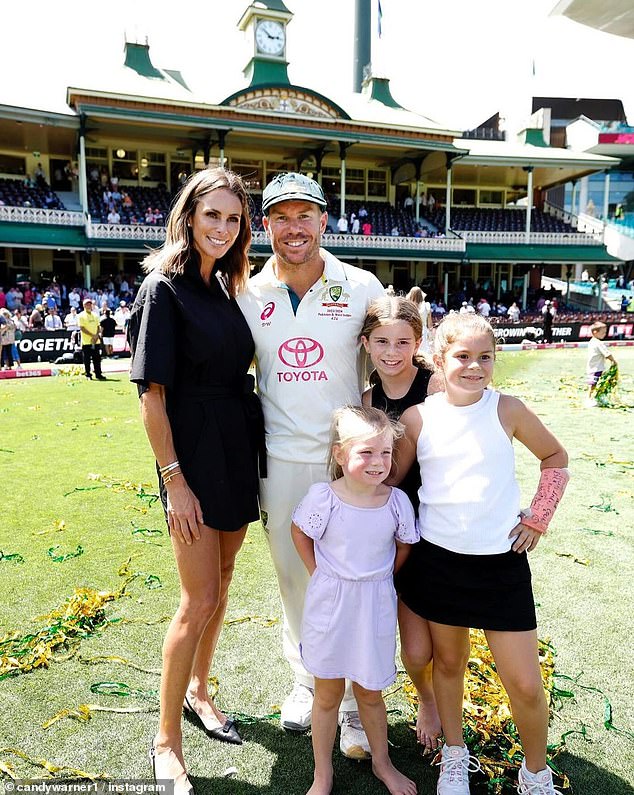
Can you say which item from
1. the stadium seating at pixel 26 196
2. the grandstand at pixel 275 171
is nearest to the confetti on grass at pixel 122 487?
the grandstand at pixel 275 171

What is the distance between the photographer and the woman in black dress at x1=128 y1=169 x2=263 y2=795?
100 inches

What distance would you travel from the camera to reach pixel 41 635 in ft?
12.0

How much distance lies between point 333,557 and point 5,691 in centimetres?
189

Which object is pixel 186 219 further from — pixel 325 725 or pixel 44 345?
pixel 44 345

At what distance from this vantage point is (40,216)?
25.8m

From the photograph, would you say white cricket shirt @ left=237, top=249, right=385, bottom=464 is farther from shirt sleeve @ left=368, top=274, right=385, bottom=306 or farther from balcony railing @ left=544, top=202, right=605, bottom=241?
balcony railing @ left=544, top=202, right=605, bottom=241

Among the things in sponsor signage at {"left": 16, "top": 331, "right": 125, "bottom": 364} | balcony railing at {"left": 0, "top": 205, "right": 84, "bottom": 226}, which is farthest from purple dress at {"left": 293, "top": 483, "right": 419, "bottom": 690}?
balcony railing at {"left": 0, "top": 205, "right": 84, "bottom": 226}

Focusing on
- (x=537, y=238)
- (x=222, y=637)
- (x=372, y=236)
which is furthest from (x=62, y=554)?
(x=537, y=238)

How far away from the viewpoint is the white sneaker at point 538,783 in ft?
7.95

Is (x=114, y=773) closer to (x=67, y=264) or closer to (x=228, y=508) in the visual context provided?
(x=228, y=508)

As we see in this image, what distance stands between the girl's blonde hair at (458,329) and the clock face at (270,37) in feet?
115

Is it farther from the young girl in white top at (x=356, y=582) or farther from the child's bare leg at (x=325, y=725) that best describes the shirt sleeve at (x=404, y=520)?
the child's bare leg at (x=325, y=725)

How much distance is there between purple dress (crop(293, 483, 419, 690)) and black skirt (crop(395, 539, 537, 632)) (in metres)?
0.13

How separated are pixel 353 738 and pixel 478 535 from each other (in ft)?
3.76
